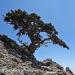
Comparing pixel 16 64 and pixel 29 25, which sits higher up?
pixel 29 25

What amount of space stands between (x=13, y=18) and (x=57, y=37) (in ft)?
37.9

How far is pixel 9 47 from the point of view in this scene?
1732 inches

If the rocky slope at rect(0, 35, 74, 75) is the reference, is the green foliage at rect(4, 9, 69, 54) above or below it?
above

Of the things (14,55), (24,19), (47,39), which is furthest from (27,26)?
(14,55)

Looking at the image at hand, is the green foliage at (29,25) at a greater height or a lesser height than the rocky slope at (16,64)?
greater

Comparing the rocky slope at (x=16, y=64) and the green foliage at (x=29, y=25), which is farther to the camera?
the green foliage at (x=29, y=25)

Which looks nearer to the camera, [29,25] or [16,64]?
[16,64]

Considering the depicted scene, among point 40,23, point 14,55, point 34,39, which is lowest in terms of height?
point 14,55

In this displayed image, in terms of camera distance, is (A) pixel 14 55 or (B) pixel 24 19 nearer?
(A) pixel 14 55

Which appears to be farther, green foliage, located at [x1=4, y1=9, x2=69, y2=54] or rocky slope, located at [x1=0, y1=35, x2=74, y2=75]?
green foliage, located at [x1=4, y1=9, x2=69, y2=54]

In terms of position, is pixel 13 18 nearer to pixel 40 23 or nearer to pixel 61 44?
pixel 40 23

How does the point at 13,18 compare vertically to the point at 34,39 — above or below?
above

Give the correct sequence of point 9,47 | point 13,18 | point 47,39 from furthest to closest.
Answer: point 47,39 → point 13,18 → point 9,47

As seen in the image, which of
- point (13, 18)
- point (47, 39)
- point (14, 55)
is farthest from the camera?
point (47, 39)
